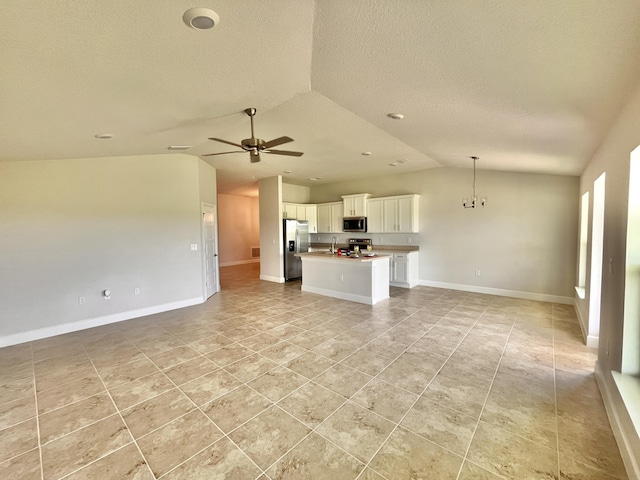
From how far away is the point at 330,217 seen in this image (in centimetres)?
856

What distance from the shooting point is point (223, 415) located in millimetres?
2240

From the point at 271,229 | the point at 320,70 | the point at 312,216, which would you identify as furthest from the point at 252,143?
the point at 312,216

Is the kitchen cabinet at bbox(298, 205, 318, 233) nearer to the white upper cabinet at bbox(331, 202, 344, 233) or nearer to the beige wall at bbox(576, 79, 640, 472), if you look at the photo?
the white upper cabinet at bbox(331, 202, 344, 233)

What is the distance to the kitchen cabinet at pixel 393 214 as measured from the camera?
6.91m

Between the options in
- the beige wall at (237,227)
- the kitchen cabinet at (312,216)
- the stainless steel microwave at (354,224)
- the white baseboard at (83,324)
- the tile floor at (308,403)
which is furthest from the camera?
the beige wall at (237,227)

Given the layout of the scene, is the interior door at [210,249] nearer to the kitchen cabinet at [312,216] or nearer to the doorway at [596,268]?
the kitchen cabinet at [312,216]

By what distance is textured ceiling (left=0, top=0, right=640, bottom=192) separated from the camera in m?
1.49

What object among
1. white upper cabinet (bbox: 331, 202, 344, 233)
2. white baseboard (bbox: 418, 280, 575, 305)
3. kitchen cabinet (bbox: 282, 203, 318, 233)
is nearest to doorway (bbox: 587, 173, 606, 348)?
white baseboard (bbox: 418, 280, 575, 305)

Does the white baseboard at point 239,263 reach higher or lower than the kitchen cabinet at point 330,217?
lower

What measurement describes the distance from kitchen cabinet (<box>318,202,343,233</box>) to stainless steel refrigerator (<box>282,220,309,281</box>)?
2.03ft

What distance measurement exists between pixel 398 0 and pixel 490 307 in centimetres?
519

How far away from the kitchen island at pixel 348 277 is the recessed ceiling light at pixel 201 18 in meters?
4.14

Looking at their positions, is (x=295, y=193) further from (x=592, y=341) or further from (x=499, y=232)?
(x=592, y=341)

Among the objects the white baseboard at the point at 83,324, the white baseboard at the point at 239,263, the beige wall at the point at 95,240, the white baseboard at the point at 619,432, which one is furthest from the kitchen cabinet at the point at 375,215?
the white baseboard at the point at 239,263
